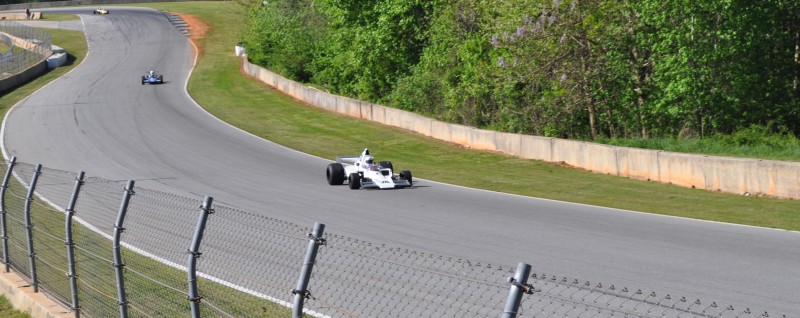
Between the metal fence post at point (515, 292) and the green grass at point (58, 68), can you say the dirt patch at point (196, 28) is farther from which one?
the metal fence post at point (515, 292)

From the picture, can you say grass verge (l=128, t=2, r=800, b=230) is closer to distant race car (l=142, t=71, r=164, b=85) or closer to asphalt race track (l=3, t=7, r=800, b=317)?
asphalt race track (l=3, t=7, r=800, b=317)

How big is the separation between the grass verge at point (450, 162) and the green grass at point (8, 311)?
11.9 m

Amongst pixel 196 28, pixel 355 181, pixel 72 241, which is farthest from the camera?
pixel 196 28

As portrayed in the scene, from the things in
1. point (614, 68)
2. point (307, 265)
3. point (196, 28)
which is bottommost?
point (307, 265)

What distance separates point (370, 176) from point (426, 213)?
3997mm

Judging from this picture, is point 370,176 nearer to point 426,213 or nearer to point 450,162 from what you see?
point 426,213

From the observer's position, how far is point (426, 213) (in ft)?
64.6

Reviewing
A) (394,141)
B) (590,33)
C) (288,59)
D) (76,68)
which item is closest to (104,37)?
(76,68)

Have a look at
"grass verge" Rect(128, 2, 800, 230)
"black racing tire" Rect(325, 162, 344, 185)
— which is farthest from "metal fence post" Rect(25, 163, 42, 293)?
"black racing tire" Rect(325, 162, 344, 185)

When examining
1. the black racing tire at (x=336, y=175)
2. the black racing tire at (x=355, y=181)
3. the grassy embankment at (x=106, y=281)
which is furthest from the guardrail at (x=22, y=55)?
the grassy embankment at (x=106, y=281)

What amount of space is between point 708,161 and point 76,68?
54294mm

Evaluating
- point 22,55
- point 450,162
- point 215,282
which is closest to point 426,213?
point 215,282

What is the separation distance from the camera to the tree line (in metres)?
29.4

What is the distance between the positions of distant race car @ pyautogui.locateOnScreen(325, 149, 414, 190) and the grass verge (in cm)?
186
